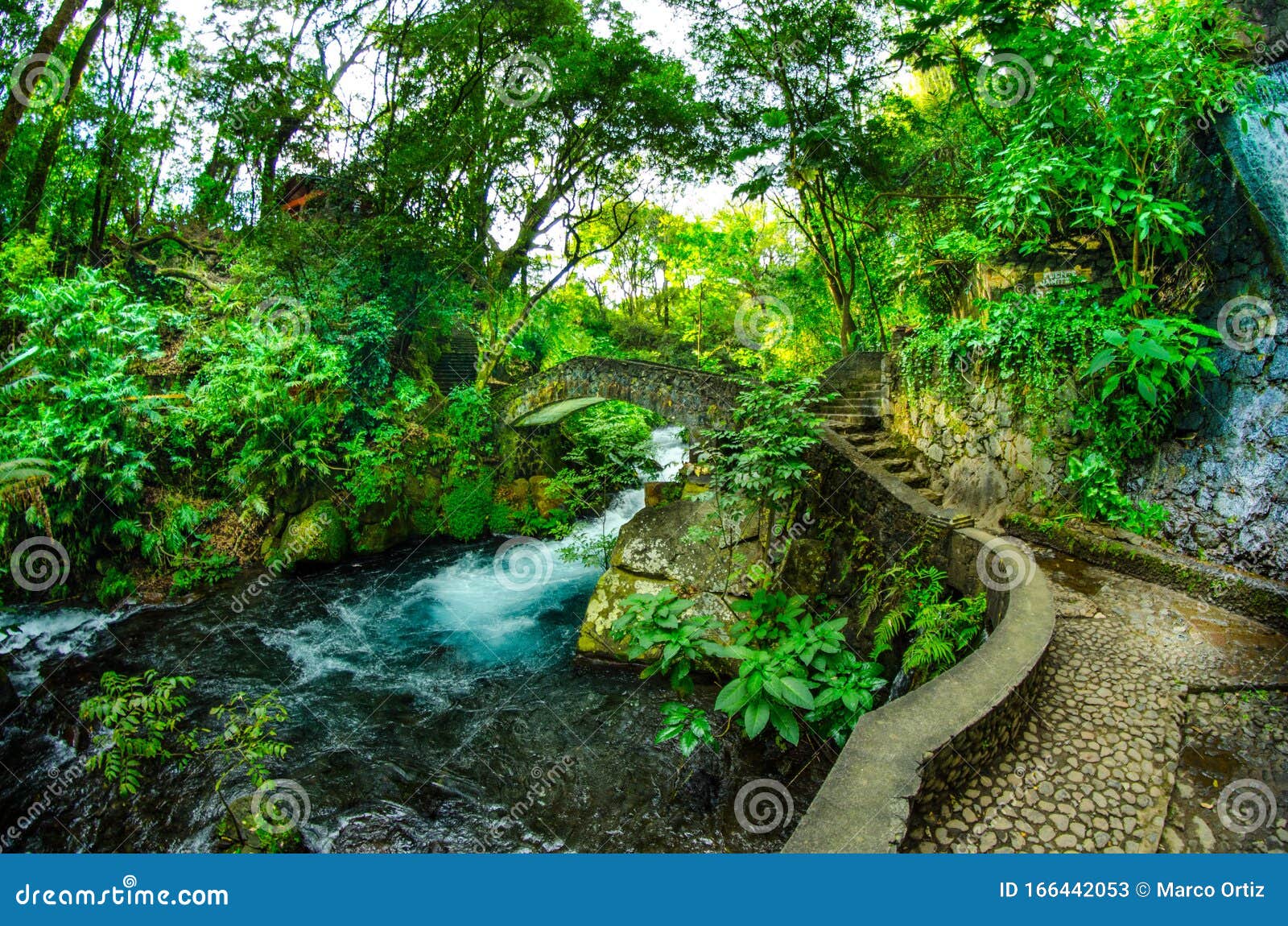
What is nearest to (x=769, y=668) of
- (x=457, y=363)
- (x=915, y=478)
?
(x=915, y=478)

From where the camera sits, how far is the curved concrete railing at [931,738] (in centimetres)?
244

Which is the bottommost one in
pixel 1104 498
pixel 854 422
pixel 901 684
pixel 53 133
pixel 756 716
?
pixel 901 684

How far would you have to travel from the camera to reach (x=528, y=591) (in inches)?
406

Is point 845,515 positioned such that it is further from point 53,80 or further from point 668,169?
point 53,80

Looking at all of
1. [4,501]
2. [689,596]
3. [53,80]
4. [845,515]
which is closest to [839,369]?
[845,515]

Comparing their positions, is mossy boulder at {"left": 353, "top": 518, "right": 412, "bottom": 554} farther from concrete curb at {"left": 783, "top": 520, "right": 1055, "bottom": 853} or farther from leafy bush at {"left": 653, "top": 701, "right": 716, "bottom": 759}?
concrete curb at {"left": 783, "top": 520, "right": 1055, "bottom": 853}

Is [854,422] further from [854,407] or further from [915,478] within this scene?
[915,478]

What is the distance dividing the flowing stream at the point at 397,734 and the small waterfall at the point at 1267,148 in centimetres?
562

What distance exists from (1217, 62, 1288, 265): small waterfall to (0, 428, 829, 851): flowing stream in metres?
5.62

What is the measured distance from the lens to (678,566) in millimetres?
7938

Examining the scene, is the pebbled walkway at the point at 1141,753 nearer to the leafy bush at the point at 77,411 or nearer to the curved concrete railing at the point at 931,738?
the curved concrete railing at the point at 931,738

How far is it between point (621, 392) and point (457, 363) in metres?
7.40

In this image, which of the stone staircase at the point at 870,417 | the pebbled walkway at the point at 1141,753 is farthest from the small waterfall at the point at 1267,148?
the stone staircase at the point at 870,417

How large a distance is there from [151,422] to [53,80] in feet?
18.2
